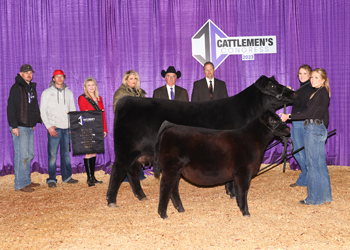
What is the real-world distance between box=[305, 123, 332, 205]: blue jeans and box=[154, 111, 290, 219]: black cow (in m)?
0.65

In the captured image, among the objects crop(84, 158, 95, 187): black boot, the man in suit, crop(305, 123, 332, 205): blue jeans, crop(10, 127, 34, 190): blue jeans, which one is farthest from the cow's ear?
crop(10, 127, 34, 190): blue jeans

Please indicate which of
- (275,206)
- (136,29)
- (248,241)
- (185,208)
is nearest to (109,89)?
(136,29)

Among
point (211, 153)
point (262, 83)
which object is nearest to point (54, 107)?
point (211, 153)

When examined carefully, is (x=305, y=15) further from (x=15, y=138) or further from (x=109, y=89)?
(x=15, y=138)

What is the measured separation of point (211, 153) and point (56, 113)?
3733 mm

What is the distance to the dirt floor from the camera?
11.0ft

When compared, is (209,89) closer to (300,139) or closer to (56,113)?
(300,139)

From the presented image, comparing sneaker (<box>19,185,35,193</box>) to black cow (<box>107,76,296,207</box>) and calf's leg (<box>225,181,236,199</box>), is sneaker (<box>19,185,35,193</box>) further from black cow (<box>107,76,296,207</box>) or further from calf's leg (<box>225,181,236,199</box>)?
calf's leg (<box>225,181,236,199</box>)

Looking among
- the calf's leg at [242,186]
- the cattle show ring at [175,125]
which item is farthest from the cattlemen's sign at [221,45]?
the calf's leg at [242,186]

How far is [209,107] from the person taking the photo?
4.69m

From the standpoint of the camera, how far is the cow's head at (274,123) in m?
3.93

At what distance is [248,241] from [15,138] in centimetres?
471

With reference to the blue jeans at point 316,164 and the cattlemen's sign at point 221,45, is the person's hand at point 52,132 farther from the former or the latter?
the blue jeans at point 316,164

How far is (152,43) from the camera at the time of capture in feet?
24.2
